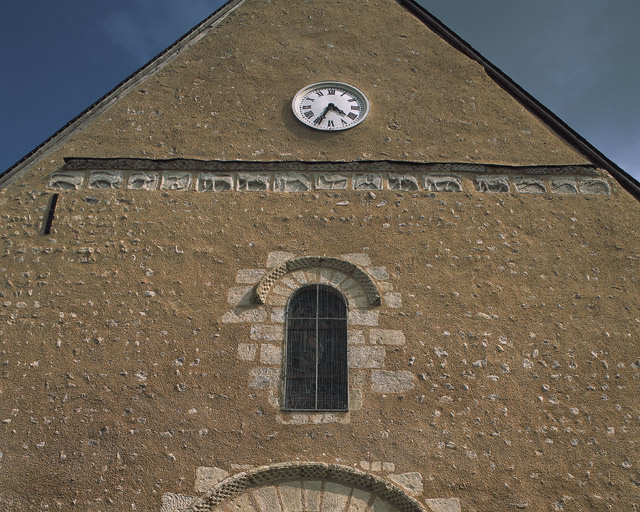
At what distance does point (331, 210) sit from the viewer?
8.91 metres

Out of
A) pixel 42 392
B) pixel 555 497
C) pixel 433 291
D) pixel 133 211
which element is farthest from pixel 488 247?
pixel 42 392

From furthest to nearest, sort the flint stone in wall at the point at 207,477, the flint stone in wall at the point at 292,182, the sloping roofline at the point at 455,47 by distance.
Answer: the sloping roofline at the point at 455,47
the flint stone in wall at the point at 292,182
the flint stone in wall at the point at 207,477

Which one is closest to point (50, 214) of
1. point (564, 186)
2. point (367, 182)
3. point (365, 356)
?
point (367, 182)

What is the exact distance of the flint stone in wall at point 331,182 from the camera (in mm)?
9148

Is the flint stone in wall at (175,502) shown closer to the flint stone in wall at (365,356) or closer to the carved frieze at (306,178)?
the flint stone in wall at (365,356)

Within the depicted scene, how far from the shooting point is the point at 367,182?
9195mm

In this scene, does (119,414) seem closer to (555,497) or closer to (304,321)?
(304,321)

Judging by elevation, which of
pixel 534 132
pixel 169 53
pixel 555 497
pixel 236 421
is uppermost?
pixel 169 53

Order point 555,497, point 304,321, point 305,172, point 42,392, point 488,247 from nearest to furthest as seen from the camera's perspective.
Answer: point 555,497, point 42,392, point 304,321, point 488,247, point 305,172

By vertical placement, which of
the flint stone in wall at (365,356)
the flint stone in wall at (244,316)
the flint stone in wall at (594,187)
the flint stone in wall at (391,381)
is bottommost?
the flint stone in wall at (391,381)

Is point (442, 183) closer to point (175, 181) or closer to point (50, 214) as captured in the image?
point (175, 181)

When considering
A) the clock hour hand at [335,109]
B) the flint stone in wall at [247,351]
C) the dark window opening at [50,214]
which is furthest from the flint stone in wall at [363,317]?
the dark window opening at [50,214]

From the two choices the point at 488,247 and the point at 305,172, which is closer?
the point at 488,247

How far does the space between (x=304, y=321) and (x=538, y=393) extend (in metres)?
2.36
